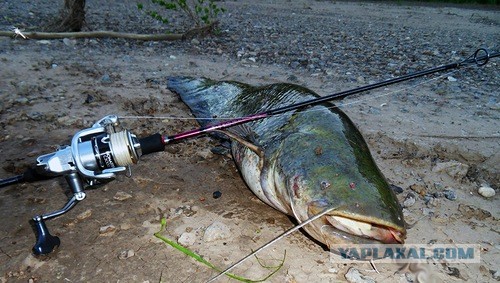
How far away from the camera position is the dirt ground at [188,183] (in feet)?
7.26

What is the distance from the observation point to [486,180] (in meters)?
3.12

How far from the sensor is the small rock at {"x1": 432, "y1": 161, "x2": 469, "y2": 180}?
3.13 metres

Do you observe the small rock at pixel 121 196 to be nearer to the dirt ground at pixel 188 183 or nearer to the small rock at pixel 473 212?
the dirt ground at pixel 188 183

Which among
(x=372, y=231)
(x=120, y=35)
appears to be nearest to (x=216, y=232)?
(x=372, y=231)

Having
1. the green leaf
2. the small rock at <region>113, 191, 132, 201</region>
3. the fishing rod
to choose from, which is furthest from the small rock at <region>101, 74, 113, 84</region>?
the green leaf

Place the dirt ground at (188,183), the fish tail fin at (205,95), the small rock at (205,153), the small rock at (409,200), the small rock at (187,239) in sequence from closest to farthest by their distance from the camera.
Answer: the dirt ground at (188,183), the small rock at (187,239), the small rock at (409,200), the small rock at (205,153), the fish tail fin at (205,95)

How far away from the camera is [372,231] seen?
6.53 feet

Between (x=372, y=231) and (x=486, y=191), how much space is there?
4.77 feet

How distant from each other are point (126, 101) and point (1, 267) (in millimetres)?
2408

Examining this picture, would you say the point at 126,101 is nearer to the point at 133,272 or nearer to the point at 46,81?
the point at 46,81

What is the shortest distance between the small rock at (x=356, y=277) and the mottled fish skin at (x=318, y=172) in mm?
236

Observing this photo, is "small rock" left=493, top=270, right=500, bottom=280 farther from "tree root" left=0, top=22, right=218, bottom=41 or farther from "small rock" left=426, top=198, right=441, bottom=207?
"tree root" left=0, top=22, right=218, bottom=41

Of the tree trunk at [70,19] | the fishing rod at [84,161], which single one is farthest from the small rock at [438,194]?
the tree trunk at [70,19]

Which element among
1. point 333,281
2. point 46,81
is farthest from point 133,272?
point 46,81
